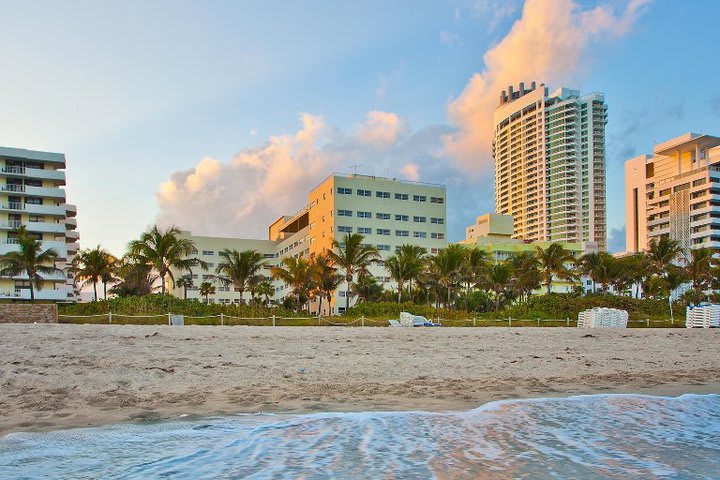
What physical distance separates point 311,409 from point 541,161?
181910mm

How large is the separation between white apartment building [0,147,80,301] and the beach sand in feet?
188

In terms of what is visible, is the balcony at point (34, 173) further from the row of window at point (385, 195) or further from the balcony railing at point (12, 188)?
the row of window at point (385, 195)

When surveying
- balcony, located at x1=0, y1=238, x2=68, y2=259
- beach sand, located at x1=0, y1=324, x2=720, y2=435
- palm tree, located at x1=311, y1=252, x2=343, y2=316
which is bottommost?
beach sand, located at x1=0, y1=324, x2=720, y2=435

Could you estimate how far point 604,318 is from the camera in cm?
3459

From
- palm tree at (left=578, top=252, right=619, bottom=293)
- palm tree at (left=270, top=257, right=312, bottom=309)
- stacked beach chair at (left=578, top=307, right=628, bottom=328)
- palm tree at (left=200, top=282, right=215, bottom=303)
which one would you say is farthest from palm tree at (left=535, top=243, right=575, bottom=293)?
palm tree at (left=200, top=282, right=215, bottom=303)

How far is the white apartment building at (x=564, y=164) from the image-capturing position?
563ft

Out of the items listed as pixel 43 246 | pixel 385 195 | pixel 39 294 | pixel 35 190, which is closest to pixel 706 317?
pixel 385 195

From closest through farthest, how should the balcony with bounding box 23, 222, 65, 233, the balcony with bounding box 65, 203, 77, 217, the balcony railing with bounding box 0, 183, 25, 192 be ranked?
the balcony railing with bounding box 0, 183, 25, 192 → the balcony with bounding box 23, 222, 65, 233 → the balcony with bounding box 65, 203, 77, 217

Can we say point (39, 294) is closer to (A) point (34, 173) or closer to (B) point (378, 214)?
(A) point (34, 173)

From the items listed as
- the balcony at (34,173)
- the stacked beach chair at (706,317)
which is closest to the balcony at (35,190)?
the balcony at (34,173)

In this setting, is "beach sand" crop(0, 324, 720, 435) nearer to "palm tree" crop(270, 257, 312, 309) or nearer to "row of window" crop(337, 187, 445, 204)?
"palm tree" crop(270, 257, 312, 309)

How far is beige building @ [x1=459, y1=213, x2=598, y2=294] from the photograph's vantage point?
118 metres

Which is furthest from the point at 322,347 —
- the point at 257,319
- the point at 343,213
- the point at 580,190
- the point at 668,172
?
the point at 580,190

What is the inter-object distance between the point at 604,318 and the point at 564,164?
149145 mm
